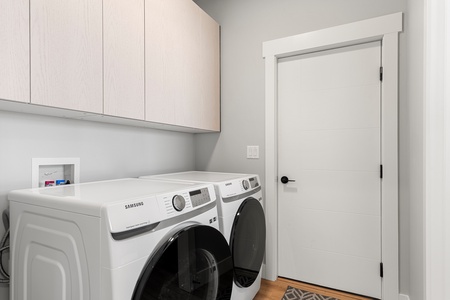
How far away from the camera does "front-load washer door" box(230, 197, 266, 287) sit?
4.84ft

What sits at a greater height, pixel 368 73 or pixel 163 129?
pixel 368 73

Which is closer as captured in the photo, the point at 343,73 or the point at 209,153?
the point at 343,73

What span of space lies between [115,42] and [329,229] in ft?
6.42

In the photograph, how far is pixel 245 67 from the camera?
2.21 meters

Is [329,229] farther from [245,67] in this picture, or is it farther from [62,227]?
[62,227]

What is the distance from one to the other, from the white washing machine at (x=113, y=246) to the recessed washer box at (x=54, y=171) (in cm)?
22

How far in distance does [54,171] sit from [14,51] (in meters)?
0.68

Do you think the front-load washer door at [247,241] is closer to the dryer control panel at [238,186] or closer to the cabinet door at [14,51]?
the dryer control panel at [238,186]

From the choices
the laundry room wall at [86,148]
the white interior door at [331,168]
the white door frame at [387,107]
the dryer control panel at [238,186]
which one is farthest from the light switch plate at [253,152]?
the white door frame at [387,107]

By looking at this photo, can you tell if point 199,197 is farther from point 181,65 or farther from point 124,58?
point 181,65

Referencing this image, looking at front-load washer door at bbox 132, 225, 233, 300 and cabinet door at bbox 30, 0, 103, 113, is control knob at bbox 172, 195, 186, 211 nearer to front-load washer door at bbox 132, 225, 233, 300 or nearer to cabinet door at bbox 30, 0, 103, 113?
front-load washer door at bbox 132, 225, 233, 300

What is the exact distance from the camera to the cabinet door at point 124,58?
1.28m

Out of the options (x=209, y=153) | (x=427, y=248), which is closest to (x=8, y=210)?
(x=209, y=153)

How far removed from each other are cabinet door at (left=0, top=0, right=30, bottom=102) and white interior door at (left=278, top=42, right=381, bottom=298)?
1711 mm
